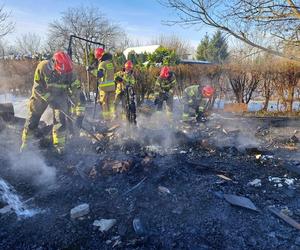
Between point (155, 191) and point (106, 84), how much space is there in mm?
4736

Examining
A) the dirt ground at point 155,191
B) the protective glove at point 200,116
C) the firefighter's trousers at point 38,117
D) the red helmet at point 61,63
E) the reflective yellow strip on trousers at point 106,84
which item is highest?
the red helmet at point 61,63

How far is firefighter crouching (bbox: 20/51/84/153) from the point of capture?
5.19m

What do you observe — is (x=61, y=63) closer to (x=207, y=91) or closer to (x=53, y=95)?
(x=53, y=95)

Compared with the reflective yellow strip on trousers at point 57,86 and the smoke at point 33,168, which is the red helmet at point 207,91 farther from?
the smoke at point 33,168

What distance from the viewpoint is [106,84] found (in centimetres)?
809

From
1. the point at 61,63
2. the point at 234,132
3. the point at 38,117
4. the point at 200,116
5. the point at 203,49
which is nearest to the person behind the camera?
the point at 61,63

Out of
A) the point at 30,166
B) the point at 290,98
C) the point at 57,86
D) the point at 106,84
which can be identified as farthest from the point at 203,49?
the point at 30,166

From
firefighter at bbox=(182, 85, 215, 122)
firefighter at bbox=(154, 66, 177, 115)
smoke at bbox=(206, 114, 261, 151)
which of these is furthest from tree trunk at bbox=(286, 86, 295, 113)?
firefighter at bbox=(154, 66, 177, 115)

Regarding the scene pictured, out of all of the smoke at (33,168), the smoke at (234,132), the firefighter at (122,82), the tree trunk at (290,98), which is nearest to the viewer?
the smoke at (33,168)

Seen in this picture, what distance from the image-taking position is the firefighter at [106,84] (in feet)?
26.1

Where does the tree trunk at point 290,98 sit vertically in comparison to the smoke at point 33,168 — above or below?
above

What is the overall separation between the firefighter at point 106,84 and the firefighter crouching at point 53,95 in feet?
7.89

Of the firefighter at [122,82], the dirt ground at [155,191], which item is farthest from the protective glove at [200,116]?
the firefighter at [122,82]

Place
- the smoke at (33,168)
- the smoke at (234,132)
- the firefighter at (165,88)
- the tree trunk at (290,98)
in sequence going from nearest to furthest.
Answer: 1. the smoke at (33,168)
2. the smoke at (234,132)
3. the firefighter at (165,88)
4. the tree trunk at (290,98)
